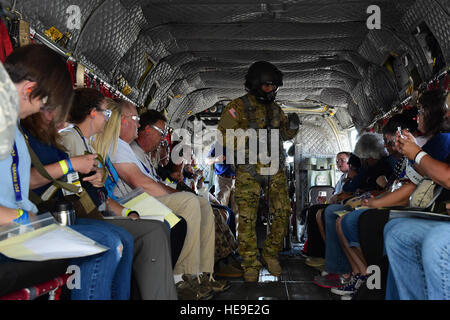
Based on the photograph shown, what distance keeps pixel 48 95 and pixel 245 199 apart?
2.60 metres

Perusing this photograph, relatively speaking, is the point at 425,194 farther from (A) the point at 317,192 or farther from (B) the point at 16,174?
(A) the point at 317,192

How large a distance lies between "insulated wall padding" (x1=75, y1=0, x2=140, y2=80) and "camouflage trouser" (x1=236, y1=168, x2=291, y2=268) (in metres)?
1.66

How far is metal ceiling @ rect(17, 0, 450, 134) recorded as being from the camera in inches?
147

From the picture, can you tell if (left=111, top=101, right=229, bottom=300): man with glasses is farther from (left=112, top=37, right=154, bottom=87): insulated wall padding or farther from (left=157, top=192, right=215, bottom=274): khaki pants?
(left=112, top=37, right=154, bottom=87): insulated wall padding

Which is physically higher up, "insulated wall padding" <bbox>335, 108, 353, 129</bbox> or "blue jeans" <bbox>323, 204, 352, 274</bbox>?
"insulated wall padding" <bbox>335, 108, 353, 129</bbox>

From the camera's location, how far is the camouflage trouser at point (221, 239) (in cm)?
416

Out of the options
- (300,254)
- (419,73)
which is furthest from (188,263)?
(419,73)

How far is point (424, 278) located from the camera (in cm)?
199

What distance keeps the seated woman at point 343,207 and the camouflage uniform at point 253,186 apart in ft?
1.46

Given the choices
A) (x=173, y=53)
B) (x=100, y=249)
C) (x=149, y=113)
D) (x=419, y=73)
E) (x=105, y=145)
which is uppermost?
(x=173, y=53)

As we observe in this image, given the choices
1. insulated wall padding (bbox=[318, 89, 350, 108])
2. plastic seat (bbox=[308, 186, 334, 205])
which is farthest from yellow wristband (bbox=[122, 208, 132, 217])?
insulated wall padding (bbox=[318, 89, 350, 108])
